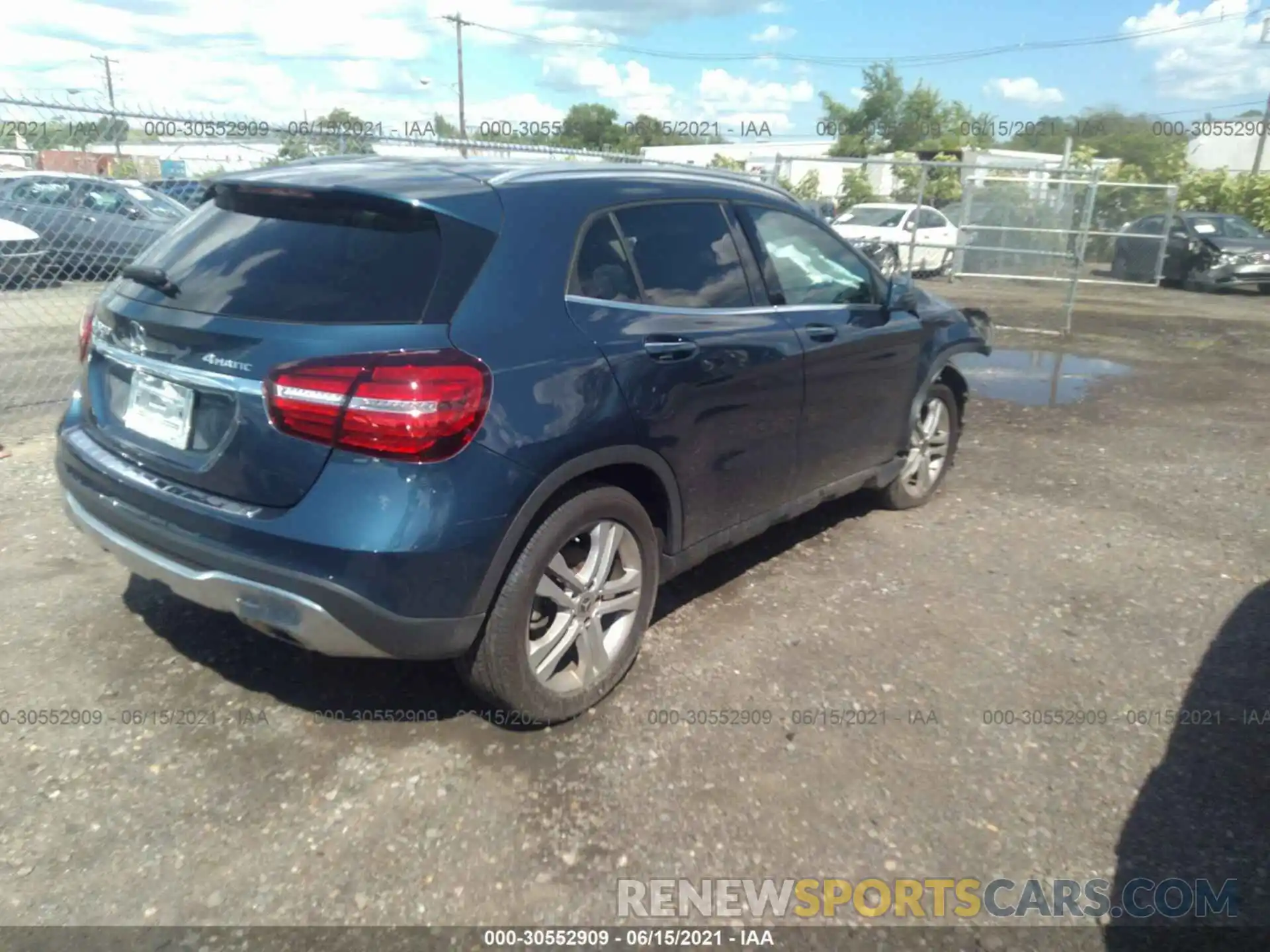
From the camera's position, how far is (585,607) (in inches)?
131

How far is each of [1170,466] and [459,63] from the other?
44.3m

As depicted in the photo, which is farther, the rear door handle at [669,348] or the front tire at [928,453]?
the front tire at [928,453]

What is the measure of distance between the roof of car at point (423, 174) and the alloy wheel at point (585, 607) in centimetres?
118

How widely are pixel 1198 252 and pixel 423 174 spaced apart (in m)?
19.9

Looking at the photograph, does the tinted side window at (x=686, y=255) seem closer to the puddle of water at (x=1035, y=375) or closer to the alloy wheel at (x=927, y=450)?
the alloy wheel at (x=927, y=450)

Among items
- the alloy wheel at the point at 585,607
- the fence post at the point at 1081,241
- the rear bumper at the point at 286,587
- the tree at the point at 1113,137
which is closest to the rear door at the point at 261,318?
the rear bumper at the point at 286,587

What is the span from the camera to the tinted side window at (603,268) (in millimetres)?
3258

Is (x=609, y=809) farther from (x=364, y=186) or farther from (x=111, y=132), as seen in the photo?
(x=111, y=132)

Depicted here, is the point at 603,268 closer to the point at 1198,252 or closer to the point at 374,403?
the point at 374,403

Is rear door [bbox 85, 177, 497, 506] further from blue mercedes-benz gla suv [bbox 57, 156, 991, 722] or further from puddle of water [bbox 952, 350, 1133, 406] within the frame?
puddle of water [bbox 952, 350, 1133, 406]

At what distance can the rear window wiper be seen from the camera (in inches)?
Answer: 124

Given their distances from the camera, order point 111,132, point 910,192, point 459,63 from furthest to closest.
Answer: point 459,63 → point 910,192 → point 111,132

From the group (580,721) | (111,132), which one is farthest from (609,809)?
(111,132)

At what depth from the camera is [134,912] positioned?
2.51 meters
